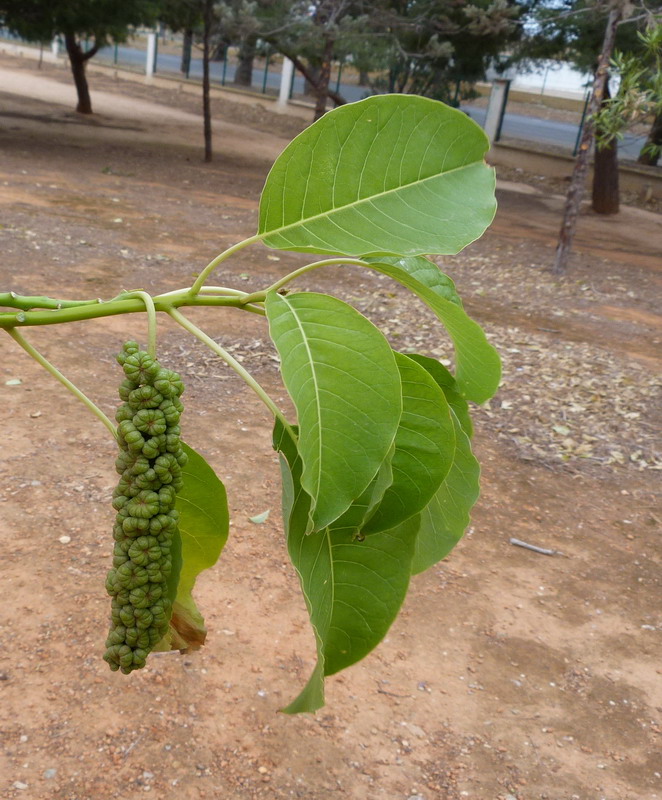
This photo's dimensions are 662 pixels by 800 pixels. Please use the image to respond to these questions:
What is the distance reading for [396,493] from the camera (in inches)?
28.9

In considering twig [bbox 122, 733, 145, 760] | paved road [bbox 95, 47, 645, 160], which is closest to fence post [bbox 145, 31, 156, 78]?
paved road [bbox 95, 47, 645, 160]

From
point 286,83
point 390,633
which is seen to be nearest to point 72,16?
A: point 286,83

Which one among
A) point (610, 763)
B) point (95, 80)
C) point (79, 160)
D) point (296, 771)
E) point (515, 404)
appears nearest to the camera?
point (296, 771)

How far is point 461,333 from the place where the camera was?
0.79 metres

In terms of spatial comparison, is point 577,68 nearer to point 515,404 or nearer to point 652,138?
point 652,138

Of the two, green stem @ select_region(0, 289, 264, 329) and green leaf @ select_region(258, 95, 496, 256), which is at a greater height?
green leaf @ select_region(258, 95, 496, 256)

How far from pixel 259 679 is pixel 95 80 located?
2286 cm

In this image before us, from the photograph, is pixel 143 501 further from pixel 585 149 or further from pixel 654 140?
pixel 654 140

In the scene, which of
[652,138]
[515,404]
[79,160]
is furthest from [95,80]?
[515,404]

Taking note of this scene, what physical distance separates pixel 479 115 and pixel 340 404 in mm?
20677

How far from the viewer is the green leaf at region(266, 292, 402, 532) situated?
646 mm

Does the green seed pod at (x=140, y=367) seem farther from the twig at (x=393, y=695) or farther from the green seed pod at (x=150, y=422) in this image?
the twig at (x=393, y=695)

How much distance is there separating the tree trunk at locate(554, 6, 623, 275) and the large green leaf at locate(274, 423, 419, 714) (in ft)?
23.6

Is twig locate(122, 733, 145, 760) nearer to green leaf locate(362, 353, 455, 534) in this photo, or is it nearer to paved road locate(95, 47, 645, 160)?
green leaf locate(362, 353, 455, 534)
